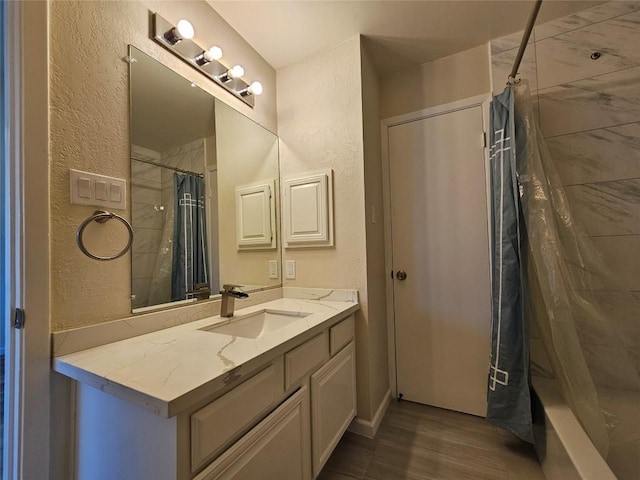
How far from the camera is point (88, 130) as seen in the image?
0.94 metres

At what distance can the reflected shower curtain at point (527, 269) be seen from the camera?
51.2 inches

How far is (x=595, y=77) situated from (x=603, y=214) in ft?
2.54

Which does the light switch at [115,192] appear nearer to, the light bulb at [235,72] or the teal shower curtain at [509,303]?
the light bulb at [235,72]

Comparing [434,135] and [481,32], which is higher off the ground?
[481,32]

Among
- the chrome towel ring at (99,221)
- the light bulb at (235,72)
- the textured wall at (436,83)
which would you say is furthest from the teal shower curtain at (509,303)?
the chrome towel ring at (99,221)

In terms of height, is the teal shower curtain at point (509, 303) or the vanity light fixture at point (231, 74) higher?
the vanity light fixture at point (231, 74)

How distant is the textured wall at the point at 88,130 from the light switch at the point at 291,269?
38.0 inches

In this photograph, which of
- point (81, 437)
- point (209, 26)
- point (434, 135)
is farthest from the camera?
point (434, 135)

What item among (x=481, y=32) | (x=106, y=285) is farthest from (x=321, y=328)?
(x=481, y=32)

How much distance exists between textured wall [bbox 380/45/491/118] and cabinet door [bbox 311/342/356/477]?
1.75 metres

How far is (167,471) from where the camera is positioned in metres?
0.61

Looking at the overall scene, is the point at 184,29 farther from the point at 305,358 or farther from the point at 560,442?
the point at 560,442

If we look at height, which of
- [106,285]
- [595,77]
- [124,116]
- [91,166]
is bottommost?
[106,285]

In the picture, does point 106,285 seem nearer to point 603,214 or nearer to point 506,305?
point 506,305
